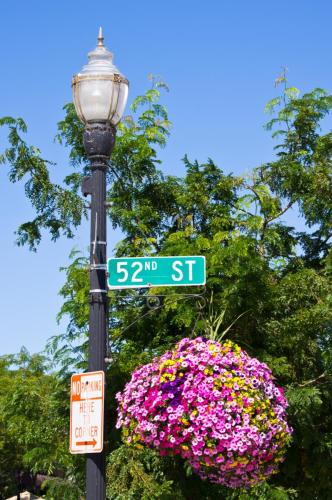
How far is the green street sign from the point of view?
8.42 m

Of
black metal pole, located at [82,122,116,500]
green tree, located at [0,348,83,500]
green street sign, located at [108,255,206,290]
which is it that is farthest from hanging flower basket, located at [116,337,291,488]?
green tree, located at [0,348,83,500]

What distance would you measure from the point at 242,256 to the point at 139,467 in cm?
404

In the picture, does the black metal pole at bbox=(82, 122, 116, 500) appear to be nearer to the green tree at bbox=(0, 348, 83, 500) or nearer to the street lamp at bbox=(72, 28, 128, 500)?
the street lamp at bbox=(72, 28, 128, 500)

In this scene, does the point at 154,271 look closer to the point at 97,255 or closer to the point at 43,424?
the point at 97,255

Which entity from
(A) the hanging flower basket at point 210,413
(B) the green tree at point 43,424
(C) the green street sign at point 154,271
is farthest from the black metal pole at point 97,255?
(B) the green tree at point 43,424

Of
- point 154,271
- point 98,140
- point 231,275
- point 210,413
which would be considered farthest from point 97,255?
point 231,275

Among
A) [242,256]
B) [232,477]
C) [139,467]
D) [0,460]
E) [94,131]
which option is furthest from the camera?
[0,460]

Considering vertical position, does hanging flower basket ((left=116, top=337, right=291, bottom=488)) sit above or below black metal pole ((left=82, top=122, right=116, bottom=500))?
below

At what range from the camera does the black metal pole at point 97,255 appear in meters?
7.79

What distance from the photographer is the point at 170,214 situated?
19328 mm

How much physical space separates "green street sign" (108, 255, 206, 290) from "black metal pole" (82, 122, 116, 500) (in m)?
0.25

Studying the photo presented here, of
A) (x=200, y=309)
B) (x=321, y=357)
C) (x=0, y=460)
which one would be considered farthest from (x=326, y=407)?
(x=0, y=460)

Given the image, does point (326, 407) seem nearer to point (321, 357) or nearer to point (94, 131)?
point (321, 357)

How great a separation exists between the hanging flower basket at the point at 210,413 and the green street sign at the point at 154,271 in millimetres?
2152
